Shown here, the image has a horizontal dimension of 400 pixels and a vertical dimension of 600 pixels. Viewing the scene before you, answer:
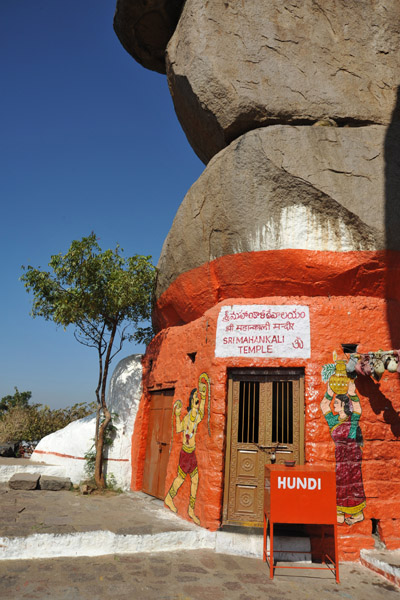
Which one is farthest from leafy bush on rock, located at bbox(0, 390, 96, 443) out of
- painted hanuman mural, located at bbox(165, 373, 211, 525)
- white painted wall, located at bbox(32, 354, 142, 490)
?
painted hanuman mural, located at bbox(165, 373, 211, 525)

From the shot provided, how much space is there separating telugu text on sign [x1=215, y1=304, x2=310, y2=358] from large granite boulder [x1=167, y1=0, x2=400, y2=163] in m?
4.04

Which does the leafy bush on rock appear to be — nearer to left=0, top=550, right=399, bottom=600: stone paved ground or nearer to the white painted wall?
the white painted wall

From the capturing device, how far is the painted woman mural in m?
6.30

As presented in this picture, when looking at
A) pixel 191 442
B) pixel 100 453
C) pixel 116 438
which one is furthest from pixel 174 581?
pixel 116 438

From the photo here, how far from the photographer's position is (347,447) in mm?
6523

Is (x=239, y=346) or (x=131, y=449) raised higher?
(x=239, y=346)

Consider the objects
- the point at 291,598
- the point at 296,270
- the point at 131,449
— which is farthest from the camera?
the point at 131,449

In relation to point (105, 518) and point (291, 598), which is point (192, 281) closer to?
point (105, 518)

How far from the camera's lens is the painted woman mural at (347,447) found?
630cm

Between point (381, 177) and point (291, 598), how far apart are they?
659 centimetres

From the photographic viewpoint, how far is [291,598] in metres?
4.80

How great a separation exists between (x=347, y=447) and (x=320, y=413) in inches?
24.4

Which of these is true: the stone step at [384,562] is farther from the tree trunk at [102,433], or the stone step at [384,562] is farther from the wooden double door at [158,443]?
the tree trunk at [102,433]

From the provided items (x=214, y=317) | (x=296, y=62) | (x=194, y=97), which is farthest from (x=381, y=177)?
(x=194, y=97)
